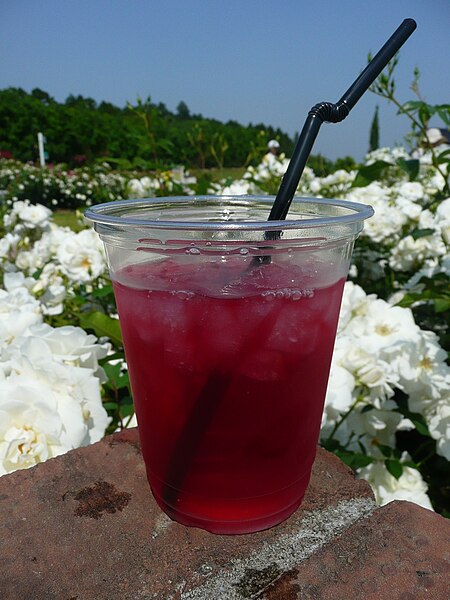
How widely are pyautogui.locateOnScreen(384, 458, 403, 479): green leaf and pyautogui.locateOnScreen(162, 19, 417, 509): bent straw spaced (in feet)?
2.92

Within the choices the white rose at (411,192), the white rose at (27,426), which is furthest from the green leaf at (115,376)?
the white rose at (411,192)

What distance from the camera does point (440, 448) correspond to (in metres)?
1.65

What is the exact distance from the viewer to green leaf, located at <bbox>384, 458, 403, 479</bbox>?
1586mm

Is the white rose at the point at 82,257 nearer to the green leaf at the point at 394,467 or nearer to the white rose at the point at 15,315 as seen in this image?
the white rose at the point at 15,315

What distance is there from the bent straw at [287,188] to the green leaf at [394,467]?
891 mm

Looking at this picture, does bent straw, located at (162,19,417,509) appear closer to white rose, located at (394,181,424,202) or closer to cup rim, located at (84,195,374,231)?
cup rim, located at (84,195,374,231)

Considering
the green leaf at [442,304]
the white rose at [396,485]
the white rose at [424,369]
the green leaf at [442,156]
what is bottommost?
the white rose at [396,485]

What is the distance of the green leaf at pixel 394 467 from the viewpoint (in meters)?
1.59

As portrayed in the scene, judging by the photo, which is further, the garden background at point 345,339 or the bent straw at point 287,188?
the garden background at point 345,339

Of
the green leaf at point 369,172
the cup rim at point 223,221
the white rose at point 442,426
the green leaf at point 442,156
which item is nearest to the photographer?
the cup rim at point 223,221

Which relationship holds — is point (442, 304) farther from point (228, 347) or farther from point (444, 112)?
point (228, 347)

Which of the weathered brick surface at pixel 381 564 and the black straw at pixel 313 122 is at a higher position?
the black straw at pixel 313 122

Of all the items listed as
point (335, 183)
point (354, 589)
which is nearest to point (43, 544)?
point (354, 589)

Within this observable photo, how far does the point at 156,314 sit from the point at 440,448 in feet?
4.01
